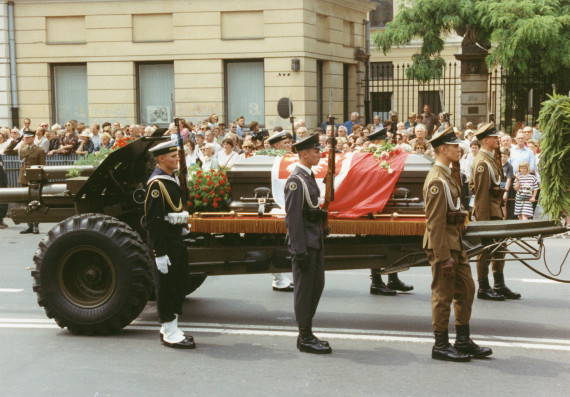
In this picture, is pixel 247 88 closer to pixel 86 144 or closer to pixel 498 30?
pixel 86 144

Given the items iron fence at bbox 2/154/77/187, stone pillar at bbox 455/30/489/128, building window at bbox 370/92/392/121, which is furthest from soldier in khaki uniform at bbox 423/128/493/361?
building window at bbox 370/92/392/121

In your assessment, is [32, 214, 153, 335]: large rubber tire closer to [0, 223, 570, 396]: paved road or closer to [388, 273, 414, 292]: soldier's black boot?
[0, 223, 570, 396]: paved road

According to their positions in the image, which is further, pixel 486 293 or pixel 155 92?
pixel 155 92

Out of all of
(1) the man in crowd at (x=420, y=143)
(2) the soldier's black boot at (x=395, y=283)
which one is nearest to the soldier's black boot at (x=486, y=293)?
(2) the soldier's black boot at (x=395, y=283)

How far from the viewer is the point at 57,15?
2673 cm

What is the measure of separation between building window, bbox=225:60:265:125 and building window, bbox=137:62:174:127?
1.86m

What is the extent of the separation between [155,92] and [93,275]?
18935mm

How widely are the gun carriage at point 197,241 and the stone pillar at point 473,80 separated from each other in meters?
17.1

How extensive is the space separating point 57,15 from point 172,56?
3892mm

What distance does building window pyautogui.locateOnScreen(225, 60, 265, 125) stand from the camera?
86.1 feet

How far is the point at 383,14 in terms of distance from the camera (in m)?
40.4

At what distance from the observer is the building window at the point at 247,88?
86.1 feet

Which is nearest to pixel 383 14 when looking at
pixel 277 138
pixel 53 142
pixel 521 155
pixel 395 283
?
pixel 53 142

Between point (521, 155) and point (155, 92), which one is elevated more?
point (155, 92)
